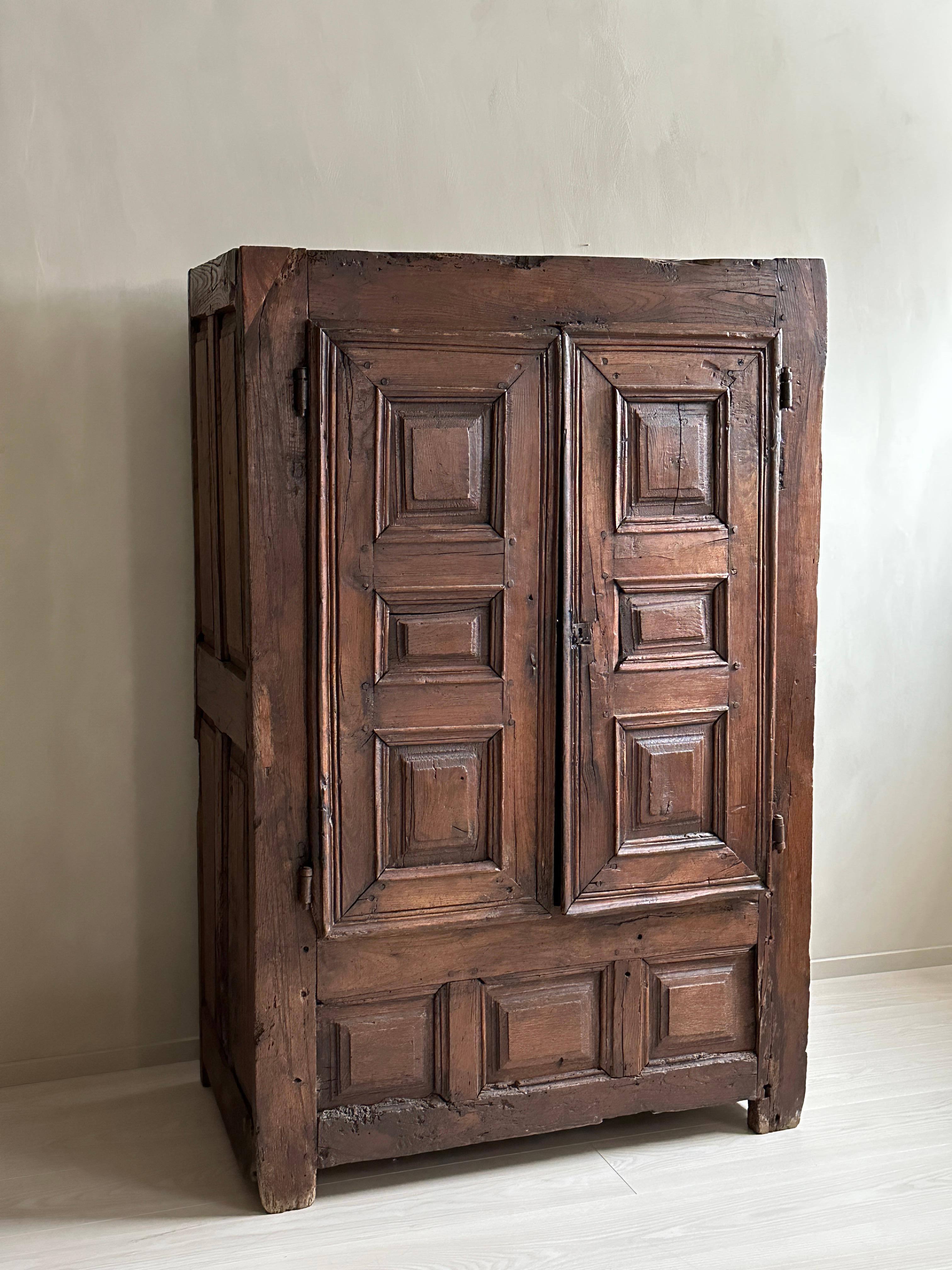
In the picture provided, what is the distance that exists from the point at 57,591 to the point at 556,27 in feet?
5.88

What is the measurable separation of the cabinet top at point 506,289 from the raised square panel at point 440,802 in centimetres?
79

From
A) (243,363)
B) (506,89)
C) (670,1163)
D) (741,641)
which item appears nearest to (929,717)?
(741,641)

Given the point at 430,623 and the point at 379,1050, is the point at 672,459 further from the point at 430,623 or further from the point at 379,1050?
the point at 379,1050

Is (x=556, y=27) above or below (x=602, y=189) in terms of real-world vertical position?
above

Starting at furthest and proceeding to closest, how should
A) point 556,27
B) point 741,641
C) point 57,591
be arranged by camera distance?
point 556,27 < point 57,591 < point 741,641

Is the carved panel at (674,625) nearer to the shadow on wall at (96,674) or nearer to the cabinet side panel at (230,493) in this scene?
the cabinet side panel at (230,493)

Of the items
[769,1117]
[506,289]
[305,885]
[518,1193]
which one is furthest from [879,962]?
[506,289]

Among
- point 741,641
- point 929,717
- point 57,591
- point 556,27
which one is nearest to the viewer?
point 741,641

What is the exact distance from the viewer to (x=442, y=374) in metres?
2.32

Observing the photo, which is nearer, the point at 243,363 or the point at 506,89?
the point at 243,363

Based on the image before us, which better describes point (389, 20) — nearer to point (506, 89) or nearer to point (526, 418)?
point (506, 89)

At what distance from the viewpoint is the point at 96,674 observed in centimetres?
290

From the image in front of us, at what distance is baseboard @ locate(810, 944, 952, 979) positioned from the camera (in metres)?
3.55

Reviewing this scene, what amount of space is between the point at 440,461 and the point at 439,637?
1.08 feet
